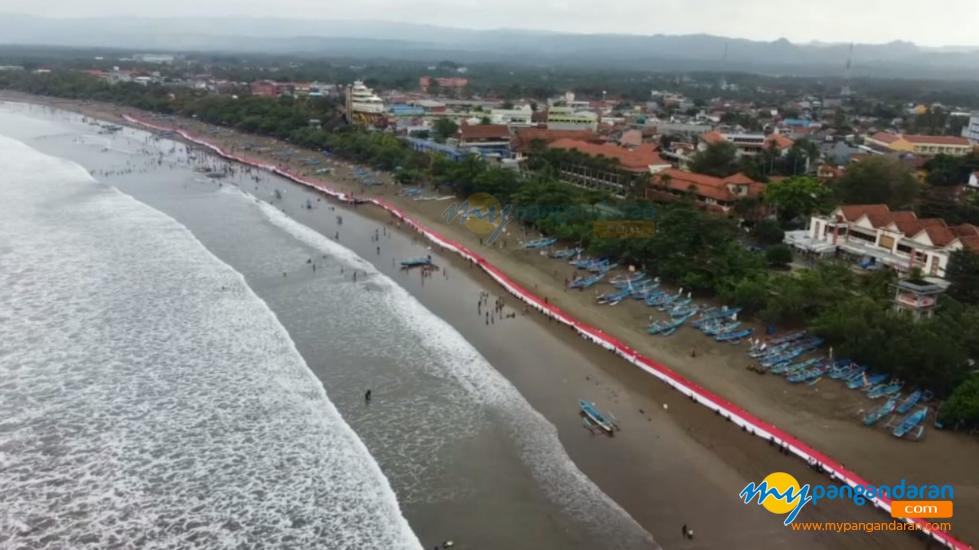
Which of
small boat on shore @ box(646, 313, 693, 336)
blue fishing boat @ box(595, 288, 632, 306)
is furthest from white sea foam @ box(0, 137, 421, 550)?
blue fishing boat @ box(595, 288, 632, 306)

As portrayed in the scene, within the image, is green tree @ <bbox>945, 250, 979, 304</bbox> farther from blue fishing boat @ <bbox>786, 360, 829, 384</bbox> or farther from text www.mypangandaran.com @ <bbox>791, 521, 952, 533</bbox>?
text www.mypangandaran.com @ <bbox>791, 521, 952, 533</bbox>

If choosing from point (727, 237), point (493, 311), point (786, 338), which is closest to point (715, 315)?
point (786, 338)

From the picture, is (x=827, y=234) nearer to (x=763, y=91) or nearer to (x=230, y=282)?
(x=230, y=282)

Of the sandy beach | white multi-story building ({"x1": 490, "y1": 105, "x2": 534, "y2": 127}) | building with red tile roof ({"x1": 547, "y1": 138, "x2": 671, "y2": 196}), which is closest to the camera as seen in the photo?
the sandy beach

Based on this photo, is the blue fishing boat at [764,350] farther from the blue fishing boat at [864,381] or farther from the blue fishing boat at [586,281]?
the blue fishing boat at [586,281]

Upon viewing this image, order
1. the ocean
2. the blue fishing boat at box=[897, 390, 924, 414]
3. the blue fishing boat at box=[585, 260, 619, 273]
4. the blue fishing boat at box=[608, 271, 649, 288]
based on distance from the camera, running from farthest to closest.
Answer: the blue fishing boat at box=[585, 260, 619, 273] → the blue fishing boat at box=[608, 271, 649, 288] → the blue fishing boat at box=[897, 390, 924, 414] → the ocean

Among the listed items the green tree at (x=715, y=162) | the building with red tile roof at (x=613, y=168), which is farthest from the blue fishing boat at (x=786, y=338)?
the green tree at (x=715, y=162)
